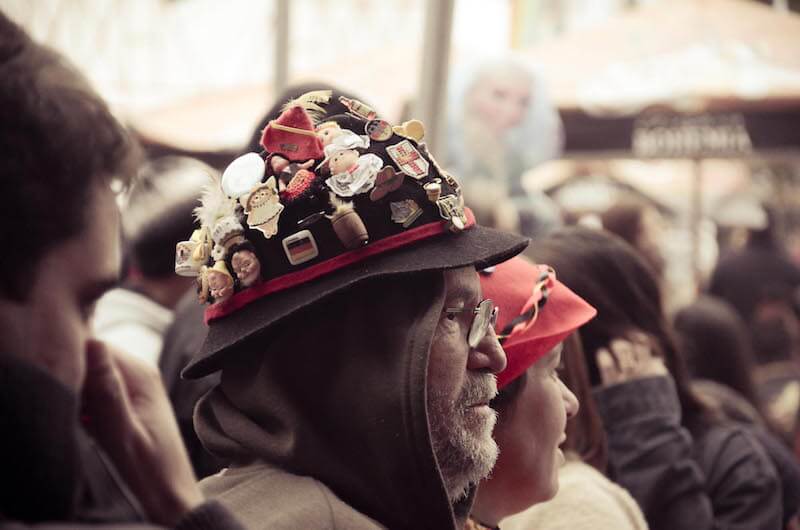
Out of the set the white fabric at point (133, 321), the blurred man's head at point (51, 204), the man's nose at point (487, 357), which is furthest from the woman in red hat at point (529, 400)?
the white fabric at point (133, 321)

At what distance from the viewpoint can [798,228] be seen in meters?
20.7

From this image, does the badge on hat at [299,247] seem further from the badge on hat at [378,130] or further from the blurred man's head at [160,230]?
the blurred man's head at [160,230]

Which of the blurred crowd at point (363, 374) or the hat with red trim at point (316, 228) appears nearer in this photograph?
the blurred crowd at point (363, 374)

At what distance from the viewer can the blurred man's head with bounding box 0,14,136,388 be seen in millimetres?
1052

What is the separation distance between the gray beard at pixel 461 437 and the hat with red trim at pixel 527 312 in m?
0.32

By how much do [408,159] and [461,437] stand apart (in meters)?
0.45

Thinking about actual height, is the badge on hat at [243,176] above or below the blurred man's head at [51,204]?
below

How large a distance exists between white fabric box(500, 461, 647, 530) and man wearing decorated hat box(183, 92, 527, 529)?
55 cm

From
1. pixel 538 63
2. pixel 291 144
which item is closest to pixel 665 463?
pixel 291 144

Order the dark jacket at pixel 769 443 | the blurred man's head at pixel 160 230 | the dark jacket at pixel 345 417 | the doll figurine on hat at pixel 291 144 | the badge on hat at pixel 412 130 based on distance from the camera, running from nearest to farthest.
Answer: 1. the dark jacket at pixel 345 417
2. the doll figurine on hat at pixel 291 144
3. the badge on hat at pixel 412 130
4. the dark jacket at pixel 769 443
5. the blurred man's head at pixel 160 230

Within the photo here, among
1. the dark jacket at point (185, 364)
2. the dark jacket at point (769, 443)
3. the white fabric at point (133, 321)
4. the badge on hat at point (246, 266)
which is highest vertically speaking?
the badge on hat at point (246, 266)

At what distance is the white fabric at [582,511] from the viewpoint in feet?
7.82

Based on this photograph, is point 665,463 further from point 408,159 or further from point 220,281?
point 220,281

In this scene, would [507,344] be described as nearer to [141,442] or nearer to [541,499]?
[541,499]
